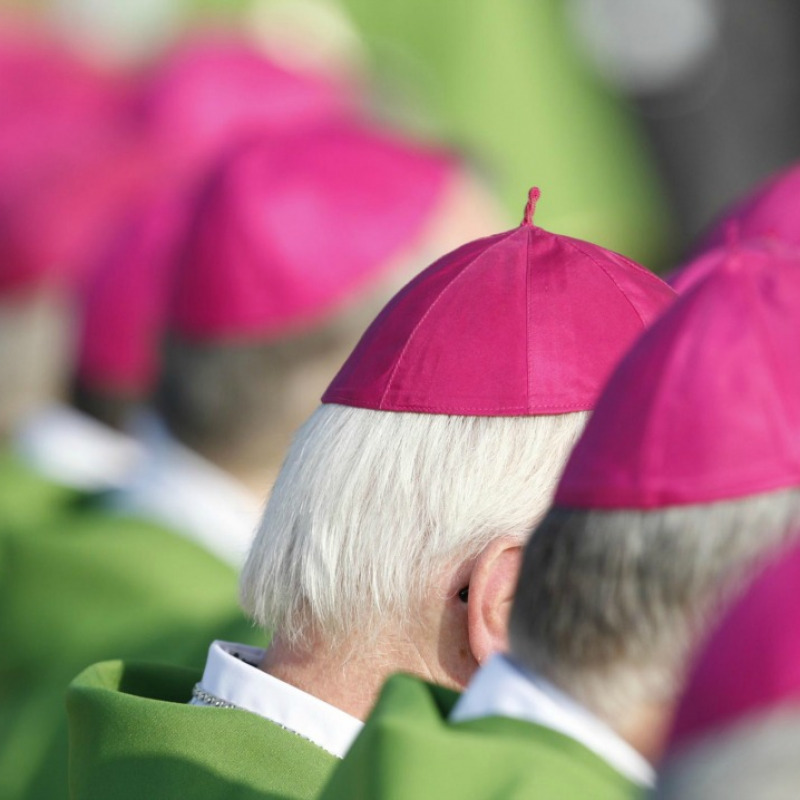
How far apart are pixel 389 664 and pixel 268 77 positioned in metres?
5.11

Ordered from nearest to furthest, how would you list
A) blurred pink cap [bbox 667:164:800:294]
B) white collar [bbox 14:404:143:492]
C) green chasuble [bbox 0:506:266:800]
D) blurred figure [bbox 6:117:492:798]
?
blurred pink cap [bbox 667:164:800:294], green chasuble [bbox 0:506:266:800], blurred figure [bbox 6:117:492:798], white collar [bbox 14:404:143:492]

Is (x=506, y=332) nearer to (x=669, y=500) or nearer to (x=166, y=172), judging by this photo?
(x=669, y=500)

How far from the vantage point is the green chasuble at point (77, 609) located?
3361 millimetres

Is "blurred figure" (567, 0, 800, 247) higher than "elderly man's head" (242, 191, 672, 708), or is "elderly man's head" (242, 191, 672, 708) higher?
"blurred figure" (567, 0, 800, 247)

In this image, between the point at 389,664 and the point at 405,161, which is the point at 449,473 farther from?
the point at 405,161

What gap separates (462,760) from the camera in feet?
4.63

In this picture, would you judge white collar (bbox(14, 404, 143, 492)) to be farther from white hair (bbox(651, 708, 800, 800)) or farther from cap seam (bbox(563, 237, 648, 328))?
white hair (bbox(651, 708, 800, 800))

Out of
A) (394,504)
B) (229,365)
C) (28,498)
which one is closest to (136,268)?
(28,498)

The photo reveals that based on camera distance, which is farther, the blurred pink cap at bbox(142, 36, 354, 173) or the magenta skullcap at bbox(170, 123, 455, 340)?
the blurred pink cap at bbox(142, 36, 354, 173)

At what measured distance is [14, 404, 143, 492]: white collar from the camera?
495cm

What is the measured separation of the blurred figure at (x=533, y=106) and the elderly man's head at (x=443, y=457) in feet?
17.0

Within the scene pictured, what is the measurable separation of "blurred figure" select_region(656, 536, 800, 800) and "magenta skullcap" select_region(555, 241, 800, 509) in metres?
0.29

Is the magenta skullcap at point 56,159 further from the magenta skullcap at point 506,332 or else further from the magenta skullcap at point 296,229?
the magenta skullcap at point 506,332

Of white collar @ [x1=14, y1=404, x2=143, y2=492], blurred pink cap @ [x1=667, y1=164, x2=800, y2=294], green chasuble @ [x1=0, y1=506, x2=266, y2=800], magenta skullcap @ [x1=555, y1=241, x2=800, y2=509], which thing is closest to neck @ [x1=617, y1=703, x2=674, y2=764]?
magenta skullcap @ [x1=555, y1=241, x2=800, y2=509]
